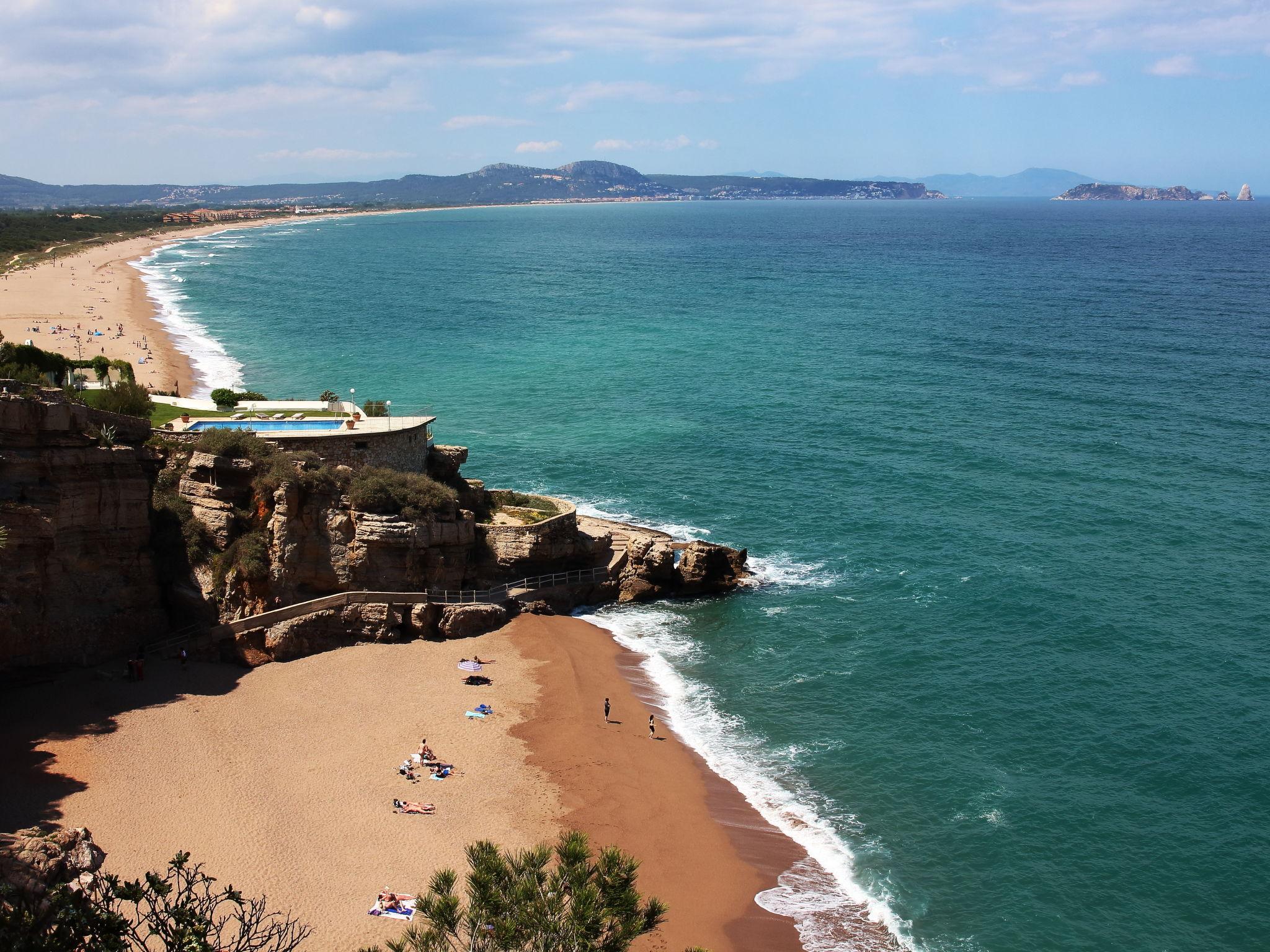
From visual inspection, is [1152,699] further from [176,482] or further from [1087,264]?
[1087,264]

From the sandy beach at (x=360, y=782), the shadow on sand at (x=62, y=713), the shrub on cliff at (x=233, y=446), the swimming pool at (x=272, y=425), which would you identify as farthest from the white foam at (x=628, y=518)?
the shadow on sand at (x=62, y=713)

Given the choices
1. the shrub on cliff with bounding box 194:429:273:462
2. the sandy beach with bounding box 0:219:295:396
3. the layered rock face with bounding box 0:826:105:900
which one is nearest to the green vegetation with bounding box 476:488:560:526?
the shrub on cliff with bounding box 194:429:273:462

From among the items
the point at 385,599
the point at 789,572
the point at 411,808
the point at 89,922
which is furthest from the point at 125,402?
the point at 89,922

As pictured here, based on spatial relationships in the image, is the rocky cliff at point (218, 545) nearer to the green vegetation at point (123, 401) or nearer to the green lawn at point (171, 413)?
the green vegetation at point (123, 401)

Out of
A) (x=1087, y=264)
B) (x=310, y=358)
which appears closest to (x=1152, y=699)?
(x=310, y=358)

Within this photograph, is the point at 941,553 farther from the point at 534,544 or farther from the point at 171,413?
the point at 171,413
